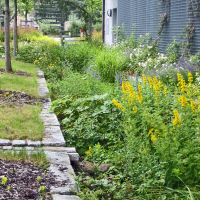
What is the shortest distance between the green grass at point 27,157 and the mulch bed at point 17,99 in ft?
7.09

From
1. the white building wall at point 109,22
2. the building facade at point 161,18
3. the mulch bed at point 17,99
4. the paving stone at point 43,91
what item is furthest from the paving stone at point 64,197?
the white building wall at point 109,22

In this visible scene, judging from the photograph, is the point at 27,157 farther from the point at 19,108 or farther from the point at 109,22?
the point at 109,22

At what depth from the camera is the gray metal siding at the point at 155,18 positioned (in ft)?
30.5

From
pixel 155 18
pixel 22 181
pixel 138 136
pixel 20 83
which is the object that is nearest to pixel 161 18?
pixel 155 18

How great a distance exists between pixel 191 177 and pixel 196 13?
6.39 m

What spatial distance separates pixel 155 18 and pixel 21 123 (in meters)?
7.60

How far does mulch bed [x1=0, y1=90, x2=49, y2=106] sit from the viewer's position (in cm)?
578

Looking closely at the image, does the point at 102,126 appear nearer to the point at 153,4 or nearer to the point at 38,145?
the point at 38,145

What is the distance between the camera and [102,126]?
16.3ft

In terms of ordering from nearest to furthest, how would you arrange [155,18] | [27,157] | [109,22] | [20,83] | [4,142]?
[27,157], [4,142], [20,83], [155,18], [109,22]

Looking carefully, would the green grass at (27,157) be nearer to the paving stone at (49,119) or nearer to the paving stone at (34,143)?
the paving stone at (34,143)

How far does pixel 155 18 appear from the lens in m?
11.1

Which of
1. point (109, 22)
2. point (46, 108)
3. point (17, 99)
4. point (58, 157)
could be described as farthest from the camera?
point (109, 22)

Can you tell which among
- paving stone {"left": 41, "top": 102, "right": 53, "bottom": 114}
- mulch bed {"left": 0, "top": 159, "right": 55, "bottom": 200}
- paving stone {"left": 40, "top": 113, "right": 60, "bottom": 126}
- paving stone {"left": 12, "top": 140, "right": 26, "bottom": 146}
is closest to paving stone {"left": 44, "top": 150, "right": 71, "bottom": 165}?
mulch bed {"left": 0, "top": 159, "right": 55, "bottom": 200}
